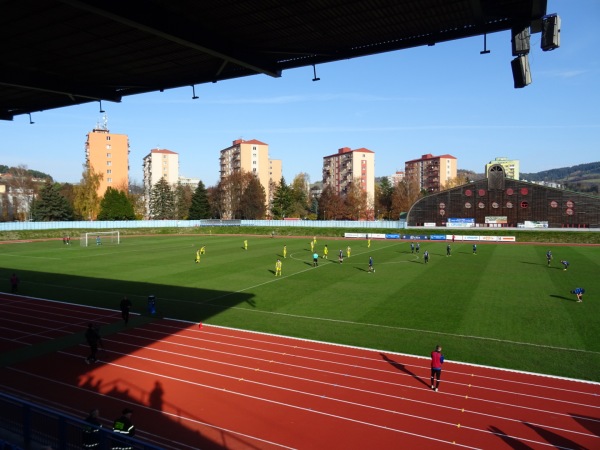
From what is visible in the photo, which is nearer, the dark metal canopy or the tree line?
the dark metal canopy

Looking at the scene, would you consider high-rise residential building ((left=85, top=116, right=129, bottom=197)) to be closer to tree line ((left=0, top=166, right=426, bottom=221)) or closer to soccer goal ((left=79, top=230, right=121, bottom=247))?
tree line ((left=0, top=166, right=426, bottom=221))

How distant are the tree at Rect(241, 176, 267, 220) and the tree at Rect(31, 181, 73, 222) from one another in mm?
36881

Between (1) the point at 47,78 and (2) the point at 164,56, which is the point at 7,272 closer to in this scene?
(1) the point at 47,78

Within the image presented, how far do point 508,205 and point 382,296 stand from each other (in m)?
48.7

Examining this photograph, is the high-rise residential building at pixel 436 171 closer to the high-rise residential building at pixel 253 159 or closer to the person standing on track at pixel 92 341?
the high-rise residential building at pixel 253 159

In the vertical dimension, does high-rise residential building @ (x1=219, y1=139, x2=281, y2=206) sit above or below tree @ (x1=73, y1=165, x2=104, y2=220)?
above

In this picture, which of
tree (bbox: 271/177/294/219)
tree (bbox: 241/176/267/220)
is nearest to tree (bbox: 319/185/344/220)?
tree (bbox: 271/177/294/219)

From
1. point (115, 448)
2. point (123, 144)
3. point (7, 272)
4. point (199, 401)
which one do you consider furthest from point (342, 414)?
point (123, 144)

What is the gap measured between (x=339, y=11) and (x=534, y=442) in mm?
10275

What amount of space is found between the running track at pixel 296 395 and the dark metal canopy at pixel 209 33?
880 cm

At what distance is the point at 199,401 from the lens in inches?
477

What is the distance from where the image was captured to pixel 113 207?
87812 mm

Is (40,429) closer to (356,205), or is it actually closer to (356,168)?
(356,205)

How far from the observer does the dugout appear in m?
62.8
